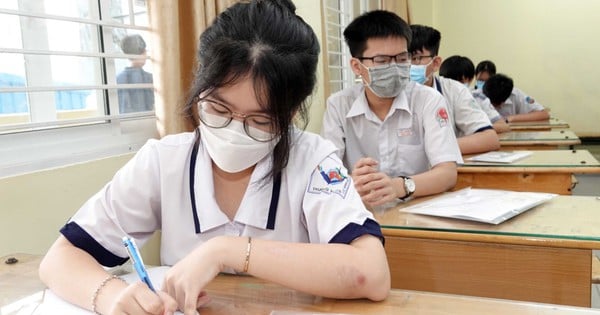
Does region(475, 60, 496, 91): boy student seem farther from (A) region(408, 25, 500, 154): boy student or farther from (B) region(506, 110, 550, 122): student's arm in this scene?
(A) region(408, 25, 500, 154): boy student

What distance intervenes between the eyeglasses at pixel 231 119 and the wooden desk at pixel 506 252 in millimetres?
489

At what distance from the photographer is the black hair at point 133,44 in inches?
69.6

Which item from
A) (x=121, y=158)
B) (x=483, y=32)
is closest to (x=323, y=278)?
(x=121, y=158)

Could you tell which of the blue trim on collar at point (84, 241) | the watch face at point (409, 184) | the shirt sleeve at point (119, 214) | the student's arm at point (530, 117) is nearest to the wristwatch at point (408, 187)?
the watch face at point (409, 184)

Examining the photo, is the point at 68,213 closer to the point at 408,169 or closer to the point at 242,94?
the point at 242,94

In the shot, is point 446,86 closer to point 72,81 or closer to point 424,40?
point 424,40

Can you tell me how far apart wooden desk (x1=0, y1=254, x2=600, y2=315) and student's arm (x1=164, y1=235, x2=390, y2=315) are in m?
0.02

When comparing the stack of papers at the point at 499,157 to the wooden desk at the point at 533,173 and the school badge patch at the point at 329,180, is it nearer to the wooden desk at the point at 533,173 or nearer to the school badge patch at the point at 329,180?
the wooden desk at the point at 533,173

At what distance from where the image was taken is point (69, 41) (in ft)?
5.16

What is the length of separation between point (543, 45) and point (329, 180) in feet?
18.9

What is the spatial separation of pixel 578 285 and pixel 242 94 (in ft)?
2.99

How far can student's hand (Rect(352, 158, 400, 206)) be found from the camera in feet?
4.73

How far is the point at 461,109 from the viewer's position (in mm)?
2648

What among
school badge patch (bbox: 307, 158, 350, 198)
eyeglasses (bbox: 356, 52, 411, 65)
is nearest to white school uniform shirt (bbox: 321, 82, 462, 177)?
eyeglasses (bbox: 356, 52, 411, 65)
